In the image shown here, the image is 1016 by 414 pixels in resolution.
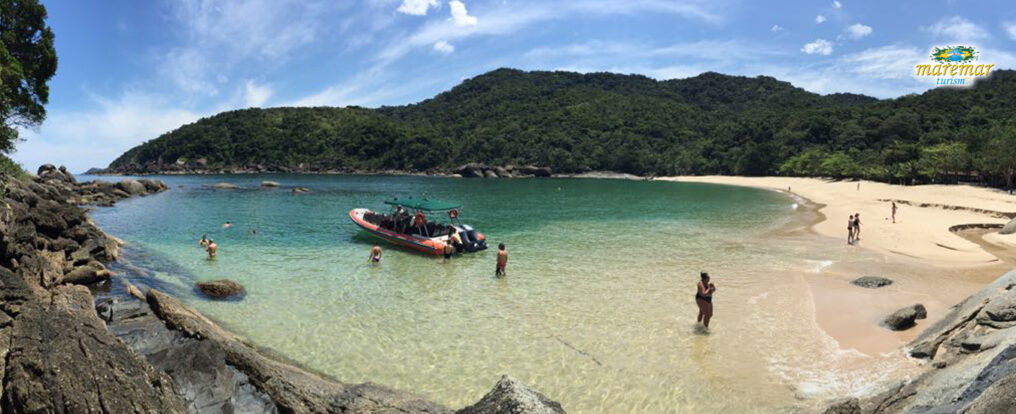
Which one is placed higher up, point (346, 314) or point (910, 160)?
point (910, 160)

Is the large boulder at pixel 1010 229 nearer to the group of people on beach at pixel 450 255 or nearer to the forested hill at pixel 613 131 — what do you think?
the group of people on beach at pixel 450 255

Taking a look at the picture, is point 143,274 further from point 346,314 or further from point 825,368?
point 825,368

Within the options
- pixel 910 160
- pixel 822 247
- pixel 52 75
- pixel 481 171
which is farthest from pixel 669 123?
pixel 52 75

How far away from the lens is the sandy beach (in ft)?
63.2

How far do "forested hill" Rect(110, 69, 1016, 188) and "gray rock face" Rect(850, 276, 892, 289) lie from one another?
56.4 m

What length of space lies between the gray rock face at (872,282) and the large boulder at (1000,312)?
648 cm

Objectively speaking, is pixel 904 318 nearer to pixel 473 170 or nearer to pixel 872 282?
pixel 872 282

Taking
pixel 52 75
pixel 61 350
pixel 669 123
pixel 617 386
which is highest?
pixel 669 123

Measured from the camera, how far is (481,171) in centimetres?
12125

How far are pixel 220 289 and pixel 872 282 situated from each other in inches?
748

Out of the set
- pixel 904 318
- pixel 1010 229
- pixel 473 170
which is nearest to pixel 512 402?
pixel 904 318

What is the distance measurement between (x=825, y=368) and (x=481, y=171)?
11361cm

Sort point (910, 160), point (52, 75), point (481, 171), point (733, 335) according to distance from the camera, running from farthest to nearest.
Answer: point (481, 171), point (910, 160), point (52, 75), point (733, 335)

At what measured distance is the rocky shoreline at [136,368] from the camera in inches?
170
